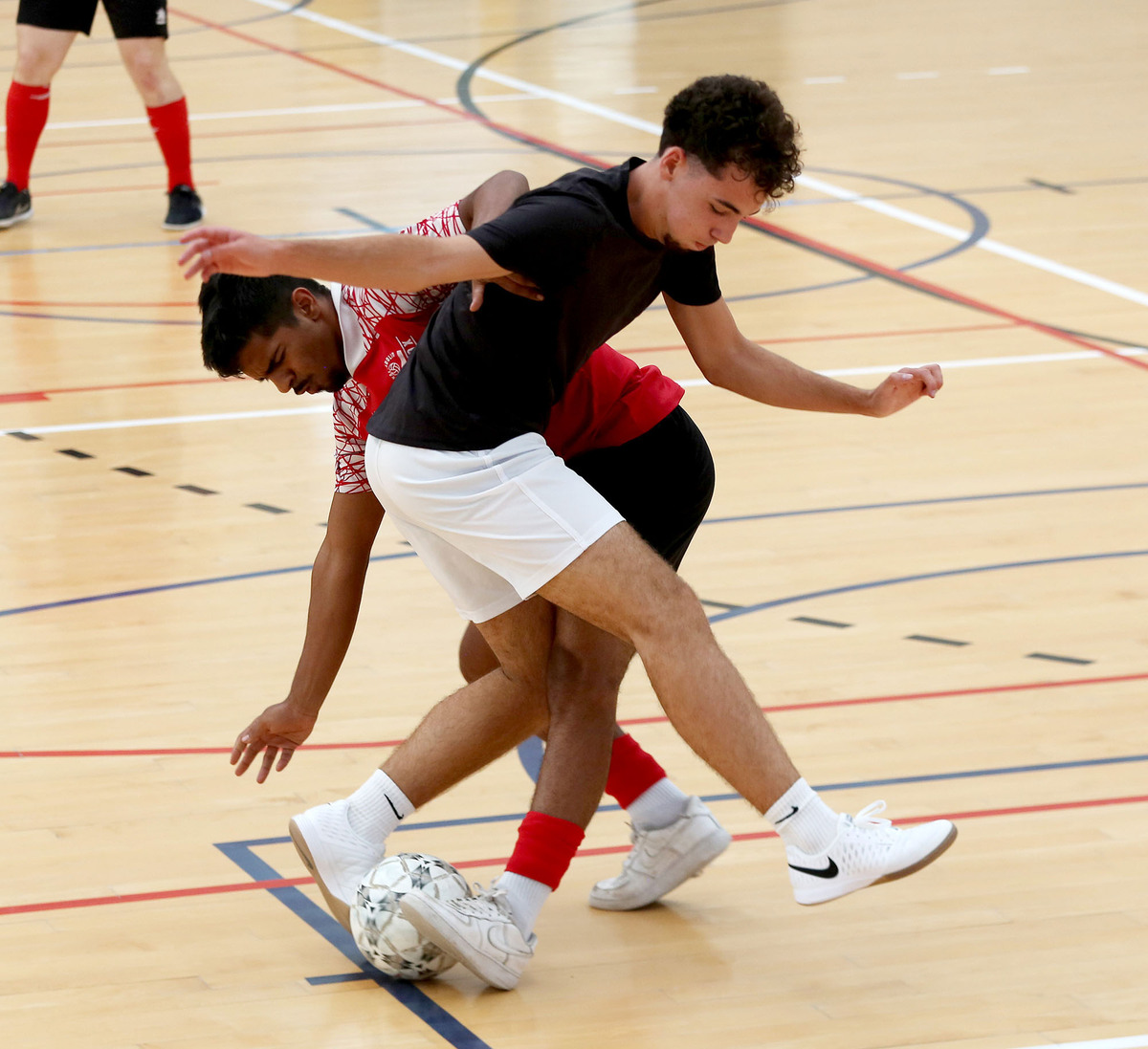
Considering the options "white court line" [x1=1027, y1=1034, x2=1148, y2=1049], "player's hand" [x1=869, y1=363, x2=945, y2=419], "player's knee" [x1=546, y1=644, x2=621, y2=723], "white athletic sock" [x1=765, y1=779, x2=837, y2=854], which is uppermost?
"player's hand" [x1=869, y1=363, x2=945, y2=419]

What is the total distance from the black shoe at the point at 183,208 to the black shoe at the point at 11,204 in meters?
0.63

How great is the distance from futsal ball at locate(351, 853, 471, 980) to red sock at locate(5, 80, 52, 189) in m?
6.10

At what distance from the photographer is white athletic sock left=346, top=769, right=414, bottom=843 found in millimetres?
2920

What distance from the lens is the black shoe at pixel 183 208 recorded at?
8.18m

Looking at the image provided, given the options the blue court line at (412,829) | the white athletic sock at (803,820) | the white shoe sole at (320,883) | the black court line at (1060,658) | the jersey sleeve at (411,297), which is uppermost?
the jersey sleeve at (411,297)

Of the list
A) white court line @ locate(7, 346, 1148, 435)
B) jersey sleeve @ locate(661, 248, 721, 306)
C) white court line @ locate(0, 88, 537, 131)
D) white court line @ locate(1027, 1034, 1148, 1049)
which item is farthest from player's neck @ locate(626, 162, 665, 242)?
white court line @ locate(0, 88, 537, 131)

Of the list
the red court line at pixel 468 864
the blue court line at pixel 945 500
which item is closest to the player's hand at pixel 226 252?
the red court line at pixel 468 864

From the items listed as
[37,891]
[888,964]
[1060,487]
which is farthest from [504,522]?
[1060,487]

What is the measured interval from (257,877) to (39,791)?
0.54m

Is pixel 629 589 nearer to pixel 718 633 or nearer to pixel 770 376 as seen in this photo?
pixel 770 376

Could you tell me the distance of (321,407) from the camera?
237 inches

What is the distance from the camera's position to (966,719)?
369 centimetres

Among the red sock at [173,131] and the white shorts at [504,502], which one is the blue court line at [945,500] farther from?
the red sock at [173,131]

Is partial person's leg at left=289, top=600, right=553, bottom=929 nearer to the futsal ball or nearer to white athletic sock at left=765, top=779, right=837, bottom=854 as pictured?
the futsal ball
